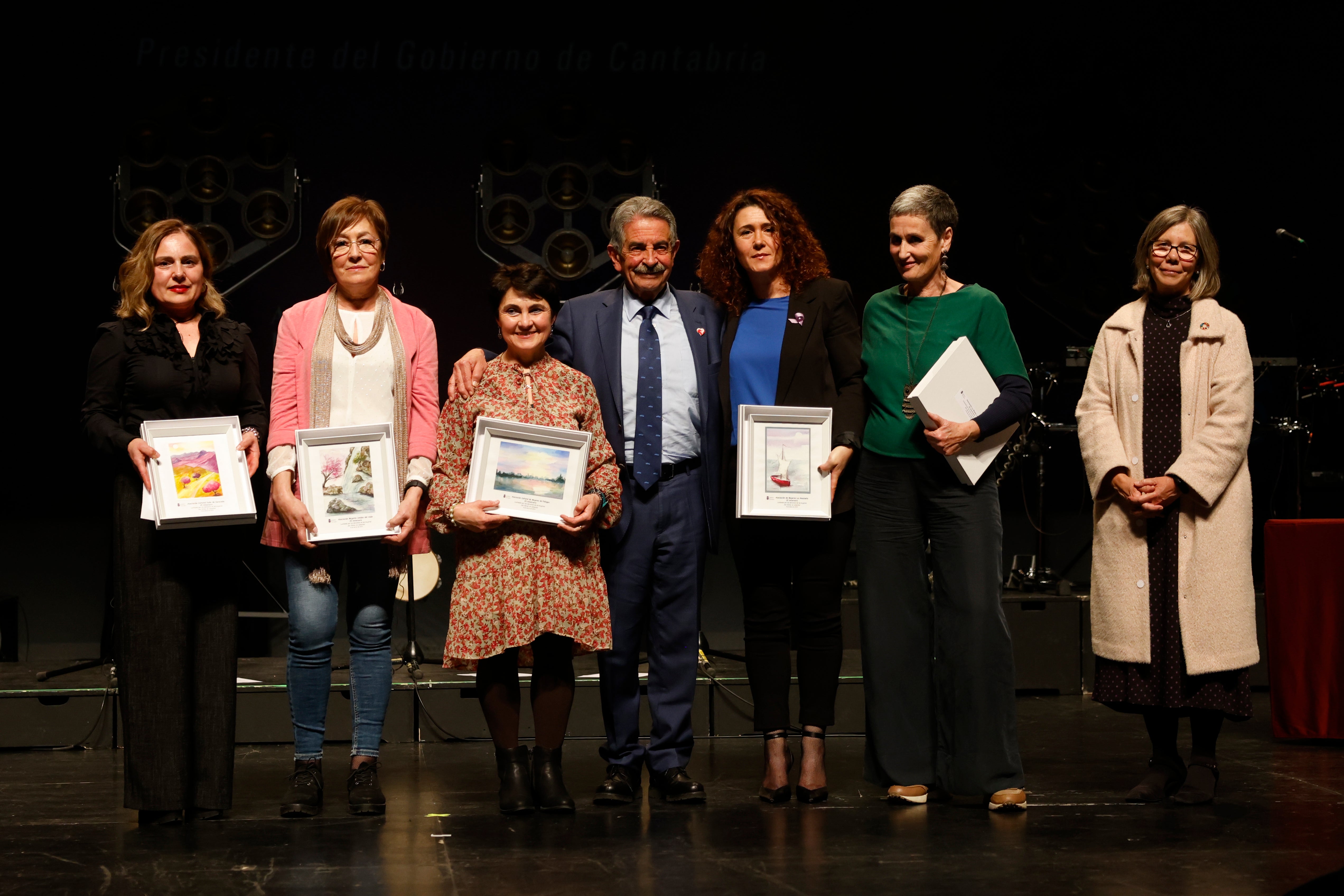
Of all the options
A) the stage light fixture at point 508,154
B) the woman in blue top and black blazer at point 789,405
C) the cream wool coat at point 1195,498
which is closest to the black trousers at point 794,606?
the woman in blue top and black blazer at point 789,405

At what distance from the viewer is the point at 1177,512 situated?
128 inches

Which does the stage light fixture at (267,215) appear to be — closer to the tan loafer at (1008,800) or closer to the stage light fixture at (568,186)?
the stage light fixture at (568,186)

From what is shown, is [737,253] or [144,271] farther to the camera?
[737,253]

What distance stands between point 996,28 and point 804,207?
1.22 m

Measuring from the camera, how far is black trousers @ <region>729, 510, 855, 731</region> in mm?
3186

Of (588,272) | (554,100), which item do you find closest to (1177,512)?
(588,272)

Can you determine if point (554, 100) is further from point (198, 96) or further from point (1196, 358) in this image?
point (1196, 358)

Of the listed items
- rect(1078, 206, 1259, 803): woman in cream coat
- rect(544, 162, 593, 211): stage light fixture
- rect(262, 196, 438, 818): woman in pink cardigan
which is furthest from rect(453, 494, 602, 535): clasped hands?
rect(544, 162, 593, 211): stage light fixture

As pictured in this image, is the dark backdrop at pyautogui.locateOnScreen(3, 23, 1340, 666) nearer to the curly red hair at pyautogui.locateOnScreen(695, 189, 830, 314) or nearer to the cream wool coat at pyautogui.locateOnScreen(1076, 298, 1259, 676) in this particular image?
the curly red hair at pyautogui.locateOnScreen(695, 189, 830, 314)

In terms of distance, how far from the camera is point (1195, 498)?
3.23m

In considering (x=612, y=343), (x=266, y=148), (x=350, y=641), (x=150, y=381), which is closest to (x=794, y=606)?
(x=612, y=343)

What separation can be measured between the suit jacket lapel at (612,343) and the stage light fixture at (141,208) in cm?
270

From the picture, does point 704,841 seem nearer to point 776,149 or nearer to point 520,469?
point 520,469

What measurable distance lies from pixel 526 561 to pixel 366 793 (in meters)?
0.75
